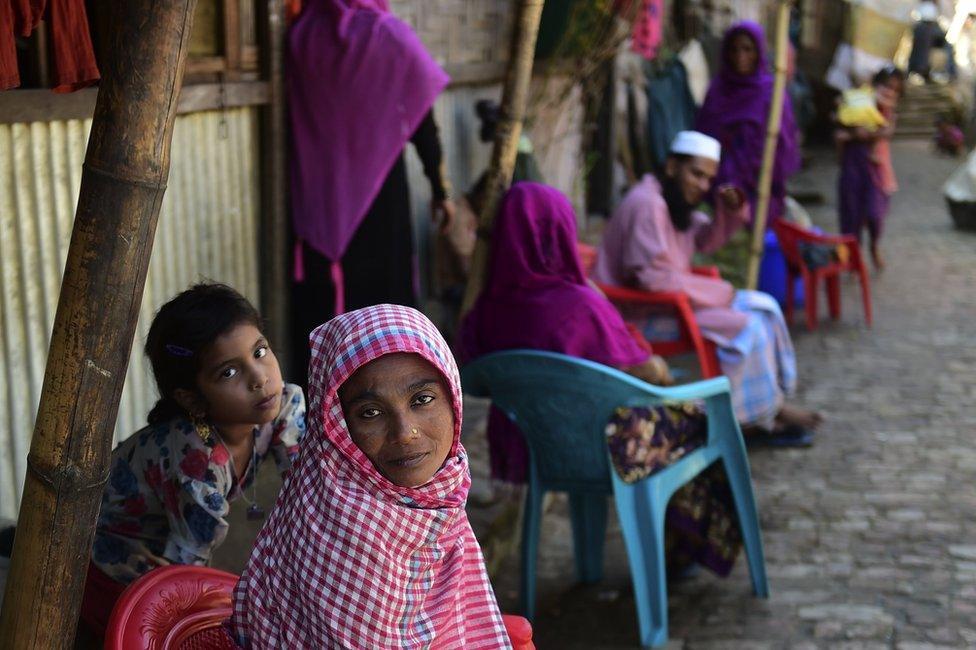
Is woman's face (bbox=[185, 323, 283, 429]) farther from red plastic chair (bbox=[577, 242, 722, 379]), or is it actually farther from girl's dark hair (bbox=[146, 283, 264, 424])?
red plastic chair (bbox=[577, 242, 722, 379])

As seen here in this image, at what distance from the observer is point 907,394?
20.7 feet

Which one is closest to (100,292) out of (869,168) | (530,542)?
(530,542)

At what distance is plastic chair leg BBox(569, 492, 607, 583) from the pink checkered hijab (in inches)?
73.2

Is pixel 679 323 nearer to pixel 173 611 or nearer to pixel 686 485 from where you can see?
pixel 686 485

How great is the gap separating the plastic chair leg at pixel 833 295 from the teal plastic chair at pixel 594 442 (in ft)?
14.3

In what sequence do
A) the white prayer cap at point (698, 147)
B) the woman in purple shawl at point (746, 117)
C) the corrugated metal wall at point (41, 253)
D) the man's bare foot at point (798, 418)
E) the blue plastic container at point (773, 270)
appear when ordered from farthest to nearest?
1. the blue plastic container at point (773, 270)
2. the woman in purple shawl at point (746, 117)
3. the man's bare foot at point (798, 418)
4. the white prayer cap at point (698, 147)
5. the corrugated metal wall at point (41, 253)

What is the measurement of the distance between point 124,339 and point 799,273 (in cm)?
650

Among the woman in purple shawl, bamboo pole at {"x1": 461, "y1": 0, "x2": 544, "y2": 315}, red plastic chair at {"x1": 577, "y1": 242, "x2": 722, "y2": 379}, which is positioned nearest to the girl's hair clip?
bamboo pole at {"x1": 461, "y1": 0, "x2": 544, "y2": 315}

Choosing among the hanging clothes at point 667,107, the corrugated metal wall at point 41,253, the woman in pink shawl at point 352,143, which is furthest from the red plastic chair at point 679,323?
the hanging clothes at point 667,107

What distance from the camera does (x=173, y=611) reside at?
2.10m

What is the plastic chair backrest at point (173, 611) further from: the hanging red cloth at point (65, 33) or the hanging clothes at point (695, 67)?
the hanging clothes at point (695, 67)

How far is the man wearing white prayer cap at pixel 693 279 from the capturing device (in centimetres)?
495

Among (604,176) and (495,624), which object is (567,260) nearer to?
(495,624)

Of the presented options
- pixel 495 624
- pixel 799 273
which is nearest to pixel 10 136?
pixel 495 624
